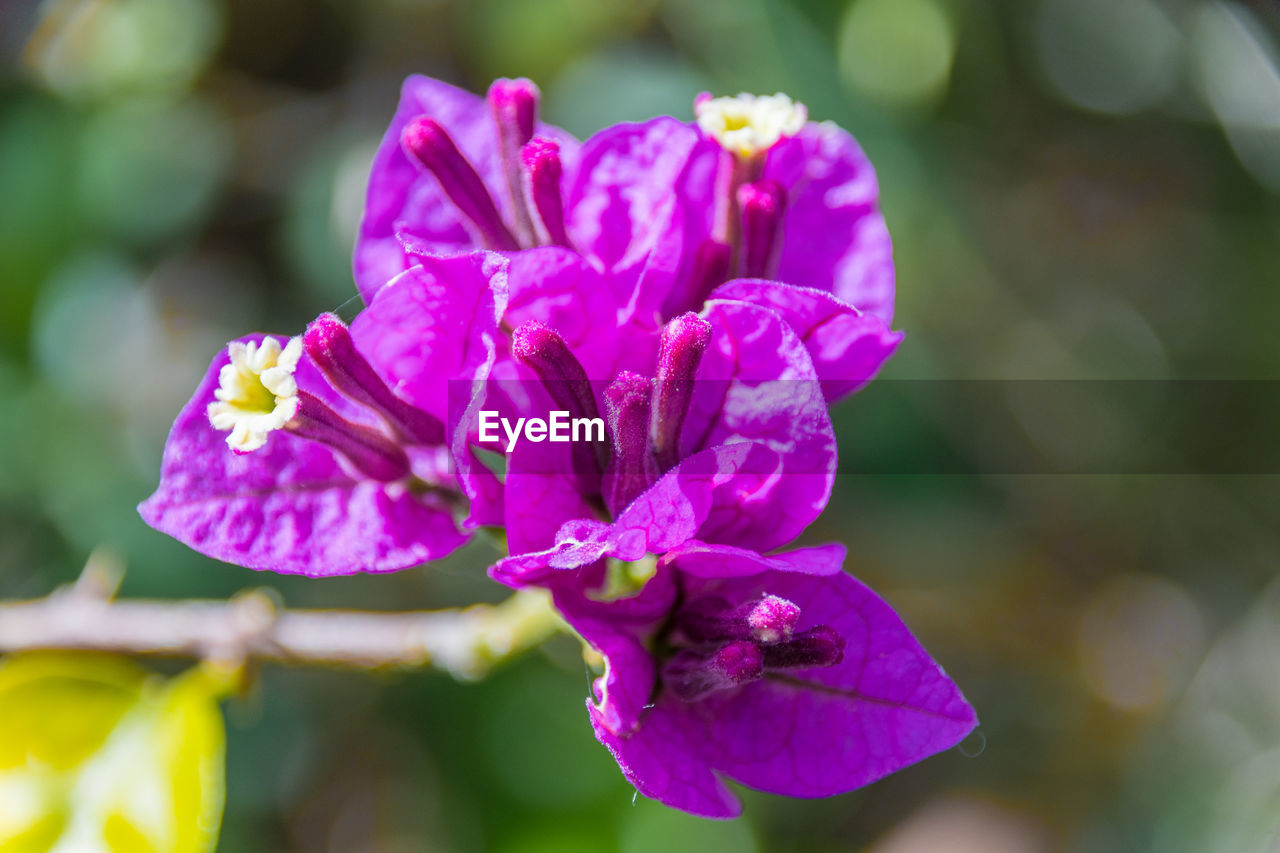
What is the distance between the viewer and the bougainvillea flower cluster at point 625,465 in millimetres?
965

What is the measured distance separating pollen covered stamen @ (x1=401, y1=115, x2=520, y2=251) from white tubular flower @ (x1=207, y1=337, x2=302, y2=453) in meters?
0.27

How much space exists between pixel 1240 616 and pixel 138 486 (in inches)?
113

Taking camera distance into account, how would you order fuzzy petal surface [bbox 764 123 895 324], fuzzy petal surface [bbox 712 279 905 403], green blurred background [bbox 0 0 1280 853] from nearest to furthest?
fuzzy petal surface [bbox 712 279 905 403]
fuzzy petal surface [bbox 764 123 895 324]
green blurred background [bbox 0 0 1280 853]

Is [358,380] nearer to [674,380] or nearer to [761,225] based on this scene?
[674,380]

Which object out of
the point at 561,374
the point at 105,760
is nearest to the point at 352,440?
the point at 561,374

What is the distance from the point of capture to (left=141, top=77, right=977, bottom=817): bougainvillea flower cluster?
0.97m

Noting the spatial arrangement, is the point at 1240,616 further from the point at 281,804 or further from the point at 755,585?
the point at 281,804

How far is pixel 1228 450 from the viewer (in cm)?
279

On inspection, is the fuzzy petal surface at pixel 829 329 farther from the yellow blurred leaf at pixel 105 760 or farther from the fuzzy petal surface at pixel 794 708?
the yellow blurred leaf at pixel 105 760

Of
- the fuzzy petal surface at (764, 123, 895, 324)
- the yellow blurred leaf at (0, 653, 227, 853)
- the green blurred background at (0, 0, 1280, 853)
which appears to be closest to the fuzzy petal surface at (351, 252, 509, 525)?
the fuzzy petal surface at (764, 123, 895, 324)

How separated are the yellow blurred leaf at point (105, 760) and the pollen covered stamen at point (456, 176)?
816 millimetres

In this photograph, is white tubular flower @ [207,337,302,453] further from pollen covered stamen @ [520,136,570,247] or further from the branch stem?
the branch stem

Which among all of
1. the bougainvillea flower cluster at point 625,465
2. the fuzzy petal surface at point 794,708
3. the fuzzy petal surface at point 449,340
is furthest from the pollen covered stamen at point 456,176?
the fuzzy petal surface at point 794,708

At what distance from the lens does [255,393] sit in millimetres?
1036
